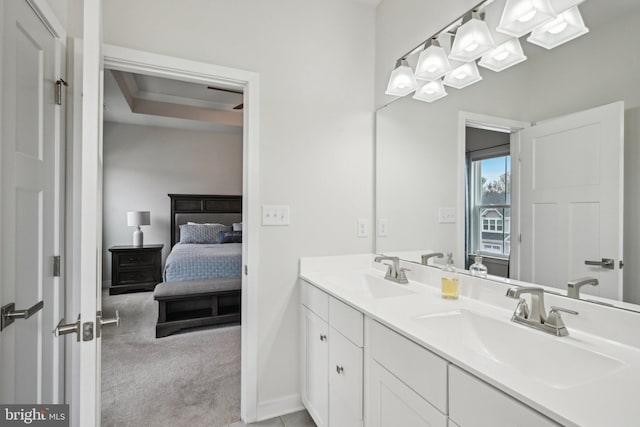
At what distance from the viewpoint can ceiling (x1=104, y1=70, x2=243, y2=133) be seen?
392 cm

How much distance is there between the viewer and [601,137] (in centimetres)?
103

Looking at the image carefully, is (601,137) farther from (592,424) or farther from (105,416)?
(105,416)

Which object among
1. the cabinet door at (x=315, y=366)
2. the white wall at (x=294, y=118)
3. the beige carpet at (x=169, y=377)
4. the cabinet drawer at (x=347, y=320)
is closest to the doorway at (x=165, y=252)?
the beige carpet at (x=169, y=377)

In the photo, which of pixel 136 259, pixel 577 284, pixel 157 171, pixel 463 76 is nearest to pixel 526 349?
pixel 577 284

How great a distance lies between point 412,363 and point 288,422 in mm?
1228

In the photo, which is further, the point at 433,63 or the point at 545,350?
the point at 433,63

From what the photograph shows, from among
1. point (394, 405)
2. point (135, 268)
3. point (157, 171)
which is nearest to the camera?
point (394, 405)

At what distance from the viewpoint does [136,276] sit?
4.79 meters

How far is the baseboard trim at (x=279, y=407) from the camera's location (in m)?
1.88

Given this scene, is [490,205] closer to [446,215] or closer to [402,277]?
[446,215]

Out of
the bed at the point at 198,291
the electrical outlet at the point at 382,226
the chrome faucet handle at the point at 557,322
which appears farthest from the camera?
the bed at the point at 198,291

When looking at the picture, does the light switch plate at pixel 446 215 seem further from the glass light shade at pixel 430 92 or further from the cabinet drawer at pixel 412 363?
the cabinet drawer at pixel 412 363

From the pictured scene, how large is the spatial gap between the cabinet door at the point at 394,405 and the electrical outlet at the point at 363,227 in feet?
3.41

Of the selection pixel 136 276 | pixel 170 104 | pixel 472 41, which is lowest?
pixel 136 276
